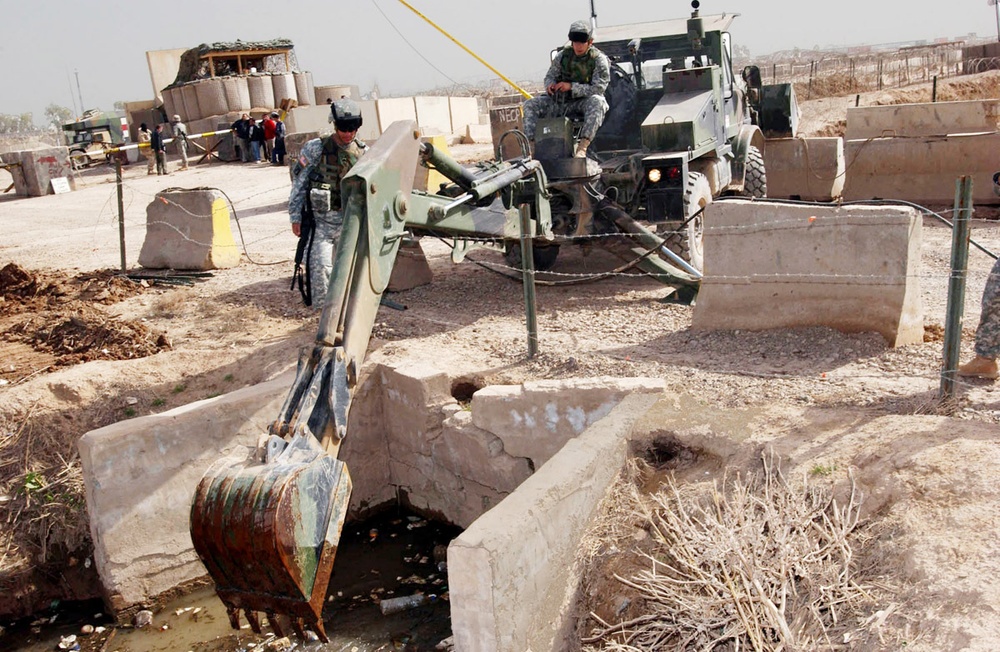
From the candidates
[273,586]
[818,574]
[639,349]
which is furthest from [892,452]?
[273,586]

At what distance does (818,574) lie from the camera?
3.70 m

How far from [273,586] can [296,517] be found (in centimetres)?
32

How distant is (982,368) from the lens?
4.91 meters

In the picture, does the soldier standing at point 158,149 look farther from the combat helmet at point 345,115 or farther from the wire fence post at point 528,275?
the wire fence post at point 528,275

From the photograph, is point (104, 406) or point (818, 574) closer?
point (818, 574)

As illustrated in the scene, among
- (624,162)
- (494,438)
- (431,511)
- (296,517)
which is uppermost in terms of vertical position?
(624,162)

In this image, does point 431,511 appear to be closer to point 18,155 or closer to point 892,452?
point 892,452

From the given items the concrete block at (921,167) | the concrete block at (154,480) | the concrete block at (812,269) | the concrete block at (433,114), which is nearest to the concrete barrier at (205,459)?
the concrete block at (154,480)

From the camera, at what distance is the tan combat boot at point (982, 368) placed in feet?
16.1

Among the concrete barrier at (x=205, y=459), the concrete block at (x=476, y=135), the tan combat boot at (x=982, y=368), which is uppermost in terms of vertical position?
the concrete block at (x=476, y=135)

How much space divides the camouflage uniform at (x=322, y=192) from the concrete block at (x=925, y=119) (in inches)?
347

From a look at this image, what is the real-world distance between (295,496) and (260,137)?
20092 millimetres

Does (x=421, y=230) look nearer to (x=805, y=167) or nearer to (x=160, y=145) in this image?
(x=805, y=167)

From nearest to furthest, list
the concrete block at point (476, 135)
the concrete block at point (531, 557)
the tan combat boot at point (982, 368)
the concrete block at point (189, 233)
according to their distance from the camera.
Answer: the concrete block at point (531, 557) → the tan combat boot at point (982, 368) → the concrete block at point (189, 233) → the concrete block at point (476, 135)
